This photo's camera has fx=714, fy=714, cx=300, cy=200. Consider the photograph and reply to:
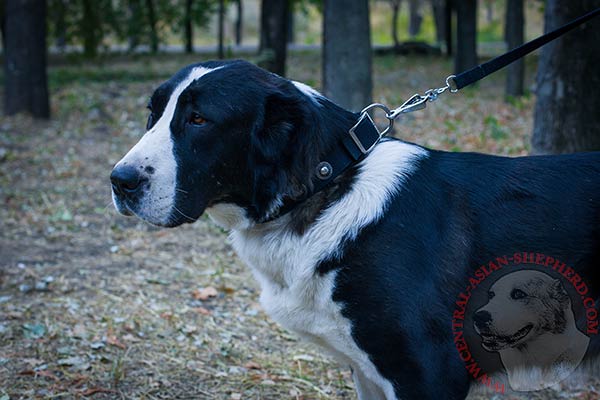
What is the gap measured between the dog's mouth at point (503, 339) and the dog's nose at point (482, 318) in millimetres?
42

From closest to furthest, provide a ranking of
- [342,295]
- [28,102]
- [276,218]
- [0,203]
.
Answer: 1. [342,295]
2. [276,218]
3. [0,203]
4. [28,102]

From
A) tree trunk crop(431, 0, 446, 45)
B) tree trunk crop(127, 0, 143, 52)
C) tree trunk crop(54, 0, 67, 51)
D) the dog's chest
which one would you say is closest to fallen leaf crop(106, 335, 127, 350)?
the dog's chest

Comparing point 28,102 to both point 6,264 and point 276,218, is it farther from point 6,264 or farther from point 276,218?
point 276,218

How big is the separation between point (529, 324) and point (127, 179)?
160cm

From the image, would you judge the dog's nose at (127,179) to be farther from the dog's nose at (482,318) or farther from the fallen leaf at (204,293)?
the fallen leaf at (204,293)

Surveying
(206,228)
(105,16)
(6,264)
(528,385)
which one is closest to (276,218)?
(528,385)

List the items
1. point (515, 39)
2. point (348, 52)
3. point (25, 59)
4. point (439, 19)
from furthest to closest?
point (439, 19), point (515, 39), point (25, 59), point (348, 52)

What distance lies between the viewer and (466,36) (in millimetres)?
15000

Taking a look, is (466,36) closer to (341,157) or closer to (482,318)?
(341,157)

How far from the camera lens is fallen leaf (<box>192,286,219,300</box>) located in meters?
5.09

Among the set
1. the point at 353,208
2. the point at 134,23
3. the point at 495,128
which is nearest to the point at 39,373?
the point at 353,208

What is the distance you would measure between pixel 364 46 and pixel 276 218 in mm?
5211

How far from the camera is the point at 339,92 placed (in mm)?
7645

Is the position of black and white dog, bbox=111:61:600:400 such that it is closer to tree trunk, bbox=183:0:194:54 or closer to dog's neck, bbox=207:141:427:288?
dog's neck, bbox=207:141:427:288
